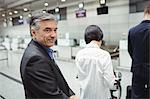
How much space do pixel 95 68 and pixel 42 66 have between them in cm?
87

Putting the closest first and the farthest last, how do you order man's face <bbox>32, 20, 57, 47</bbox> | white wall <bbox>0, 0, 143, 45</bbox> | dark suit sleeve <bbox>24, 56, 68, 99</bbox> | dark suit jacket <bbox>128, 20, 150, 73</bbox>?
dark suit sleeve <bbox>24, 56, 68, 99</bbox> → man's face <bbox>32, 20, 57, 47</bbox> → dark suit jacket <bbox>128, 20, 150, 73</bbox> → white wall <bbox>0, 0, 143, 45</bbox>

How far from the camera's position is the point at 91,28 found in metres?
2.03

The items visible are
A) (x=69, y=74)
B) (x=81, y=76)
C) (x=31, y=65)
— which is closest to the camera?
(x=31, y=65)

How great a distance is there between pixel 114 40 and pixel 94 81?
720cm

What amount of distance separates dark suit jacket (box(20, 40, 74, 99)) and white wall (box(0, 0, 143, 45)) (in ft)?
20.6

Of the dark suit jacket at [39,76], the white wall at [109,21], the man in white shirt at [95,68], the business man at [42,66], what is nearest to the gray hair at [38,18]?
the business man at [42,66]

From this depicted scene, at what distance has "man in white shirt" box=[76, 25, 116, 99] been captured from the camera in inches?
77.3

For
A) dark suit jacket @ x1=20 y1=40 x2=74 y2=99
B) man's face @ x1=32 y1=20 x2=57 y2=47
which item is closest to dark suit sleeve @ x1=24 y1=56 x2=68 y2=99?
dark suit jacket @ x1=20 y1=40 x2=74 y2=99

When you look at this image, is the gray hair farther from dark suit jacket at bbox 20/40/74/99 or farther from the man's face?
dark suit jacket at bbox 20/40/74/99

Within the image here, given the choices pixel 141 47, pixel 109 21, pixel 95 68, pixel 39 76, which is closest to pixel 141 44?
pixel 141 47

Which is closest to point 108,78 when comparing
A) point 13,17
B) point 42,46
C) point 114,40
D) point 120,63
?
point 42,46

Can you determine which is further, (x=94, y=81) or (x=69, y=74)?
(x=69, y=74)

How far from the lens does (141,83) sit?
77.8 inches

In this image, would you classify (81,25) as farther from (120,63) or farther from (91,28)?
(91,28)
